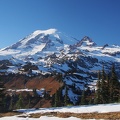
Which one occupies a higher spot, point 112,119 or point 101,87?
point 101,87

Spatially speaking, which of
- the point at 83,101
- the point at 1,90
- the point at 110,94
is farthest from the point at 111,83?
the point at 1,90

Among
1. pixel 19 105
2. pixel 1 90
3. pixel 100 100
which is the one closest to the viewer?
pixel 1 90

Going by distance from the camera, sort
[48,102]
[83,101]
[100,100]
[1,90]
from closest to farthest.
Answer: [1,90]
[100,100]
[83,101]
[48,102]

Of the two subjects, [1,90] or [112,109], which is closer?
[112,109]

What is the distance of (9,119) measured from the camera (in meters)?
28.6

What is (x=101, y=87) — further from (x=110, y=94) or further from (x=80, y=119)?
(x=80, y=119)

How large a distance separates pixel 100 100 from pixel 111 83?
315 inches

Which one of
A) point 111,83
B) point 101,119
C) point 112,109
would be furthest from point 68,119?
point 111,83

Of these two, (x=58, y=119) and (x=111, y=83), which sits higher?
(x=111, y=83)

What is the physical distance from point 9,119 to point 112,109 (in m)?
12.1

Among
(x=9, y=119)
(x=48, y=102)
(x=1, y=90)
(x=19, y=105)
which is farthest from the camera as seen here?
(x=48, y=102)

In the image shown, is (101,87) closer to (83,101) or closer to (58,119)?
(83,101)

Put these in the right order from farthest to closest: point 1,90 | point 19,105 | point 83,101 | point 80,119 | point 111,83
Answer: point 19,105, point 83,101, point 111,83, point 1,90, point 80,119

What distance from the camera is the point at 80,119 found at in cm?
2411
